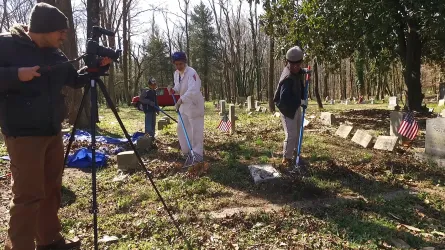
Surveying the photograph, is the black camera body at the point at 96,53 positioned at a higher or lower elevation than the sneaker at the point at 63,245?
higher

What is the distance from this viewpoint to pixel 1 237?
153 inches

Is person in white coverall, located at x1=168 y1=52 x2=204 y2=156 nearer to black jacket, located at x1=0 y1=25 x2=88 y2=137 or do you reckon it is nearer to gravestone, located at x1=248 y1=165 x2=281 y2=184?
gravestone, located at x1=248 y1=165 x2=281 y2=184

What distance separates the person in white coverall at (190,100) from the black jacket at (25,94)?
3.20 metres

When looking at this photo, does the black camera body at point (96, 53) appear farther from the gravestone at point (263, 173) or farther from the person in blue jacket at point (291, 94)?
the person in blue jacket at point (291, 94)

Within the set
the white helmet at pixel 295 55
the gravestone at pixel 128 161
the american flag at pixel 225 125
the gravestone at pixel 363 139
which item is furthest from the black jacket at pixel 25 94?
the american flag at pixel 225 125

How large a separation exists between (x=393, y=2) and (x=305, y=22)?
3.11 meters

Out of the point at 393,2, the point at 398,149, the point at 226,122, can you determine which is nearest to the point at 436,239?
the point at 398,149

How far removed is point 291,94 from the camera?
5695 mm

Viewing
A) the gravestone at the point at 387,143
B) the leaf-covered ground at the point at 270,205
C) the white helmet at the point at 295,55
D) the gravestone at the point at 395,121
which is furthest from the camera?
the gravestone at the point at 395,121

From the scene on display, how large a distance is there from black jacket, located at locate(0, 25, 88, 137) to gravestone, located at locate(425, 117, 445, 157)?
20.7ft

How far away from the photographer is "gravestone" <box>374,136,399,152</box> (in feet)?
24.3

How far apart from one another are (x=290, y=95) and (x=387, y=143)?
10.2ft

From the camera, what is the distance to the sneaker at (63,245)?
3313 mm

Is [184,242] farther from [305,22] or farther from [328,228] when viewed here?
[305,22]
